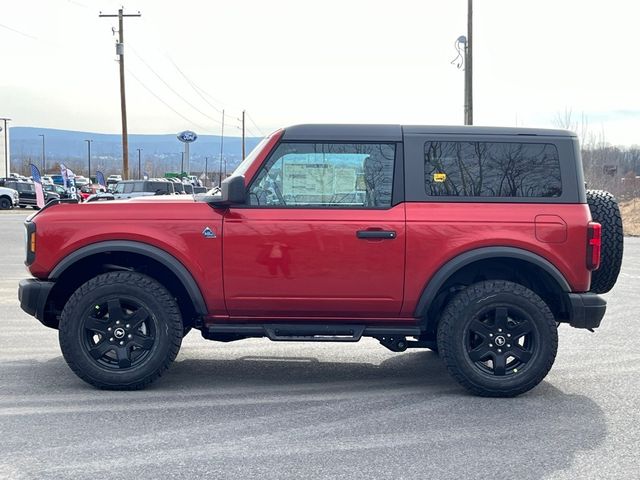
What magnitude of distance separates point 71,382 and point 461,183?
3.40m

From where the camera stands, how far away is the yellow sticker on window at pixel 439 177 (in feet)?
20.5

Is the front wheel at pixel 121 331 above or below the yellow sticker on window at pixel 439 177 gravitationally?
below

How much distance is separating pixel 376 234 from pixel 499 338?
123cm

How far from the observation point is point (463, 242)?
6.12m

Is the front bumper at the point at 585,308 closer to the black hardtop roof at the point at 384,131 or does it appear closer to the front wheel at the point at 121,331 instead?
the black hardtop roof at the point at 384,131

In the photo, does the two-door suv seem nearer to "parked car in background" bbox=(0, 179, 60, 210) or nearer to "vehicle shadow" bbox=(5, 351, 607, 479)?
"vehicle shadow" bbox=(5, 351, 607, 479)

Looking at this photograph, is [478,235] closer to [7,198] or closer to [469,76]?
[469,76]

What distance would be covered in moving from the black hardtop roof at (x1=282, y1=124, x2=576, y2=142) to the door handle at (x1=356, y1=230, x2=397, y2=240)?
2.38ft

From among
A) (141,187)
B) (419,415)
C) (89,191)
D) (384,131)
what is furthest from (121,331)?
(89,191)

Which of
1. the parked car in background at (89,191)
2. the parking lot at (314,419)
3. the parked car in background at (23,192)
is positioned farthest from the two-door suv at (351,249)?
the parked car in background at (89,191)

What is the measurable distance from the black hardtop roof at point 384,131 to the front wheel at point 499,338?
117 centimetres

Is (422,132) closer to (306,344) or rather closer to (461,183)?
(461,183)

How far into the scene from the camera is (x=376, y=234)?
607 centimetres

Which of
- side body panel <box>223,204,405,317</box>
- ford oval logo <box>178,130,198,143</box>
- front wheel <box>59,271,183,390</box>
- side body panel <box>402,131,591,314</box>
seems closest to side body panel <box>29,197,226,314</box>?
side body panel <box>223,204,405,317</box>
